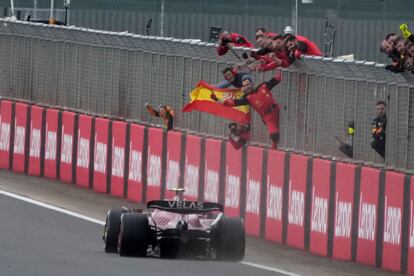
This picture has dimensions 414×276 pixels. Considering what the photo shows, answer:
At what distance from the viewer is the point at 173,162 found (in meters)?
21.2

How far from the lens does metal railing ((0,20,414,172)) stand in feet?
57.4

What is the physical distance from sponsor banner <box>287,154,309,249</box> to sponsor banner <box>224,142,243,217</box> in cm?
130

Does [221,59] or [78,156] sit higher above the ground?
[221,59]

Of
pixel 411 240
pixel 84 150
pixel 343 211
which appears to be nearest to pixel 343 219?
pixel 343 211

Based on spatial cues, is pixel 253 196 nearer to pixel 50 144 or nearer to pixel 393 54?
pixel 393 54

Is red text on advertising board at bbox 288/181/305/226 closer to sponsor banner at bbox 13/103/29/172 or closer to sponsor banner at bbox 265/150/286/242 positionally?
sponsor banner at bbox 265/150/286/242

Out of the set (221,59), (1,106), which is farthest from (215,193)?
(1,106)

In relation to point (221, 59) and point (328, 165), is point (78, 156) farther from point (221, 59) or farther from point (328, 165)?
point (328, 165)

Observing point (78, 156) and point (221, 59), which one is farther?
point (78, 156)

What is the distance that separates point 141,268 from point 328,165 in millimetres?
4065

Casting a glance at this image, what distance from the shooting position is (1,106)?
25984mm

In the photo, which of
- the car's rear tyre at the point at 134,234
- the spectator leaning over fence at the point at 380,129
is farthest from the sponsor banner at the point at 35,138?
the car's rear tyre at the point at 134,234

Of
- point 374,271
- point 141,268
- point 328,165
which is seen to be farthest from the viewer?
point 328,165

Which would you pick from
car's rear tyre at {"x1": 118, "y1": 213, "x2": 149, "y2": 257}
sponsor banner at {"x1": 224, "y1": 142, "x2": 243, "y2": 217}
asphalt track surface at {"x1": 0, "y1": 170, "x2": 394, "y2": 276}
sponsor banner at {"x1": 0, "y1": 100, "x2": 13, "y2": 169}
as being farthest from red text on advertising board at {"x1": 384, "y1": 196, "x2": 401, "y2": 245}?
sponsor banner at {"x1": 0, "y1": 100, "x2": 13, "y2": 169}
